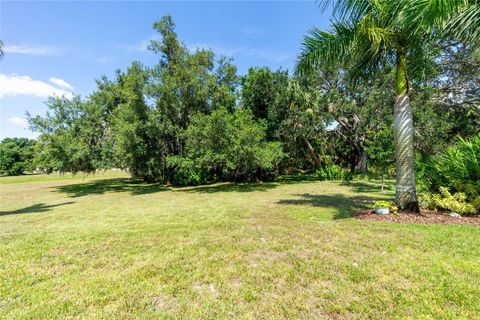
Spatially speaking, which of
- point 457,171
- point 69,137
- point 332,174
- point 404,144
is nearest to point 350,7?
point 404,144

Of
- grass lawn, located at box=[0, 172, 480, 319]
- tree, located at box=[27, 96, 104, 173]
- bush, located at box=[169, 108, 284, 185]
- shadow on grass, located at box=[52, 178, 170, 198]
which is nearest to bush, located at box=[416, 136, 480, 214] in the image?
grass lawn, located at box=[0, 172, 480, 319]

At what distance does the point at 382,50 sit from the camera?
600 cm

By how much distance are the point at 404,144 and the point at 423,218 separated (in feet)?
6.11

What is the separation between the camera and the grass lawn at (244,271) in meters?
2.31

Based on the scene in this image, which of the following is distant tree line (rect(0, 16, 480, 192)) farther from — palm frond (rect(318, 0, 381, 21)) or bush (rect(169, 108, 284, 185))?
palm frond (rect(318, 0, 381, 21))

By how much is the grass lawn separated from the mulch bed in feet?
1.48

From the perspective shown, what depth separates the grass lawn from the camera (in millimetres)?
2314

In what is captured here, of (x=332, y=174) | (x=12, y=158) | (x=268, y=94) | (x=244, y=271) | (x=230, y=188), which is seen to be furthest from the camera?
(x=12, y=158)

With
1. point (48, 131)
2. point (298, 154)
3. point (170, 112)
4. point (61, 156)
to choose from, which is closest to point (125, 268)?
point (170, 112)

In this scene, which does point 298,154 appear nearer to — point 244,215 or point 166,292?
point 244,215

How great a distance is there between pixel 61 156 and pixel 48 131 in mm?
2994

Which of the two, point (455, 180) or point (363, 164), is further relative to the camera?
point (363, 164)

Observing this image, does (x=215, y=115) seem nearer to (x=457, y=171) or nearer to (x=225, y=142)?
(x=225, y=142)

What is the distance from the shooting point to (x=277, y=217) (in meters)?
6.11
